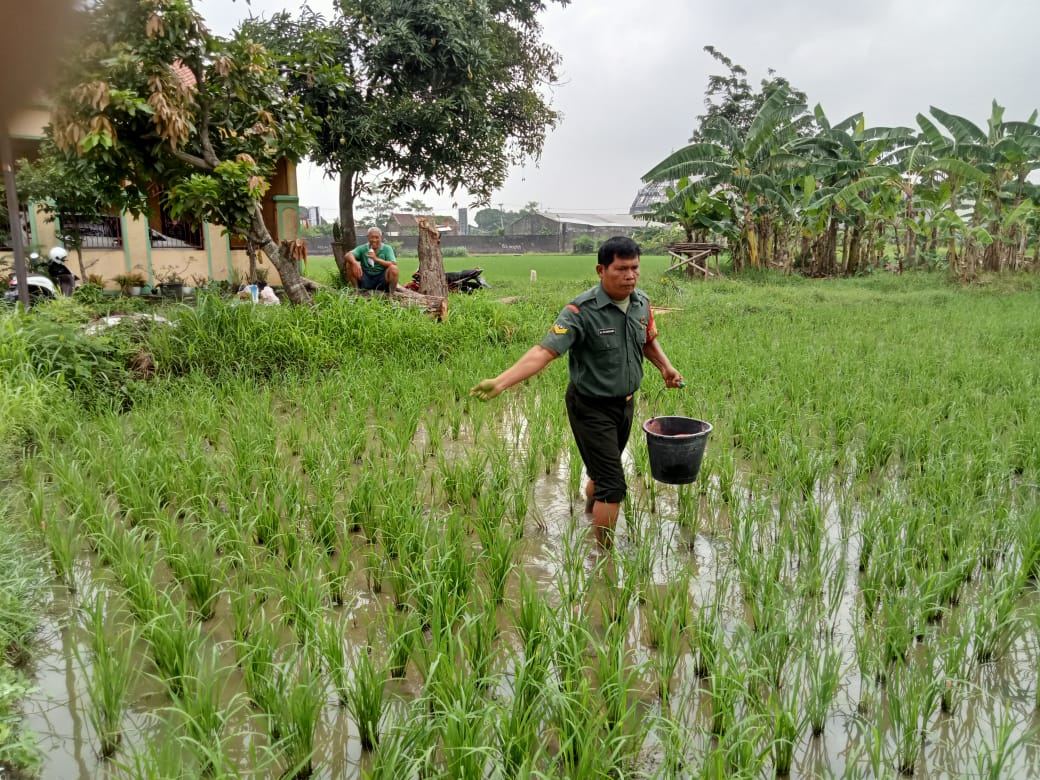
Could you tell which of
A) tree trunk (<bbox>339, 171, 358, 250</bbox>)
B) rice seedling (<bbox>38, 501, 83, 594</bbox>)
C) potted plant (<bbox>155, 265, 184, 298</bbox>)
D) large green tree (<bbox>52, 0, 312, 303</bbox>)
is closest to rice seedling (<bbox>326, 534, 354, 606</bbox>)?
rice seedling (<bbox>38, 501, 83, 594</bbox>)

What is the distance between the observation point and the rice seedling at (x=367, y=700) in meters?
1.91

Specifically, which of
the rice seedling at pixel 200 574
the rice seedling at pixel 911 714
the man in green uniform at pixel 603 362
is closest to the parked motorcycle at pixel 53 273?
the rice seedling at pixel 200 574

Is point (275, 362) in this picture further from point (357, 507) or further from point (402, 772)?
point (402, 772)

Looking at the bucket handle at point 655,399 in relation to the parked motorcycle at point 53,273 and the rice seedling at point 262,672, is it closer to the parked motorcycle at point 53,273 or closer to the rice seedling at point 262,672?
the rice seedling at point 262,672

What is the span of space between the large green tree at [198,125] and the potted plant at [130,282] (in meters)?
3.41

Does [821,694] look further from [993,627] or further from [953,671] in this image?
[993,627]

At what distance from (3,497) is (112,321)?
340 centimetres

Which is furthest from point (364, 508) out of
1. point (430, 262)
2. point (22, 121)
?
point (430, 262)

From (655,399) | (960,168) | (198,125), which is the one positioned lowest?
(655,399)

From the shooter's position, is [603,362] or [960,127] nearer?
[603,362]

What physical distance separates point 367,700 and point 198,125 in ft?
20.1

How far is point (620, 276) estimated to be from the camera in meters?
2.92

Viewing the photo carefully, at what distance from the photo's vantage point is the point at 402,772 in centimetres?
175

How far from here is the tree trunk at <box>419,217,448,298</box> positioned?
30.5 feet
